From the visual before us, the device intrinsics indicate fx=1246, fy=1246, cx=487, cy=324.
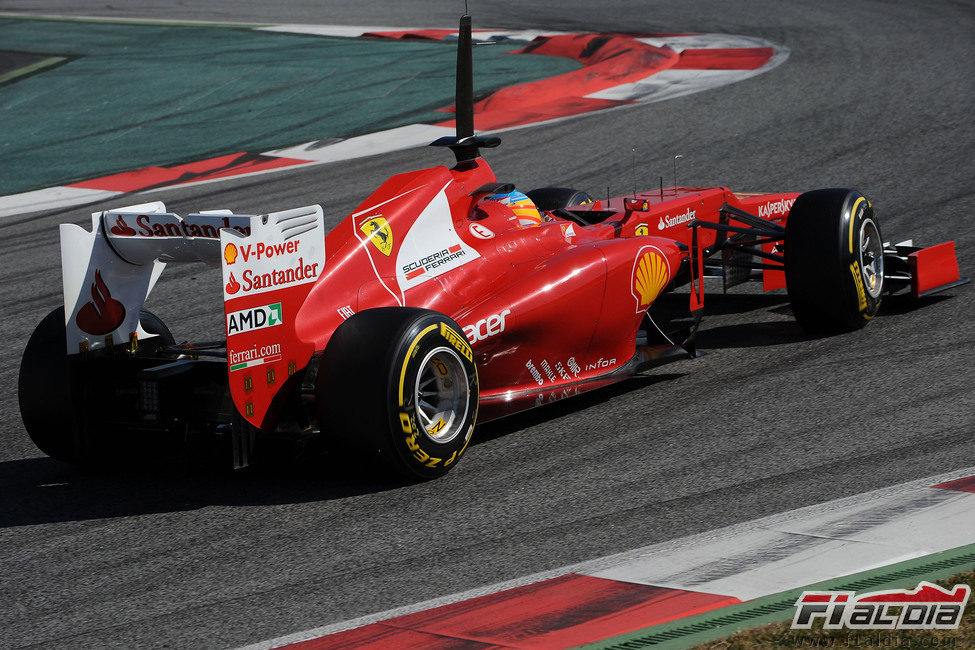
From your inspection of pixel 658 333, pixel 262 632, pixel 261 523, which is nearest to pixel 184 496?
pixel 261 523

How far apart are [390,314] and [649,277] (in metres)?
2.10

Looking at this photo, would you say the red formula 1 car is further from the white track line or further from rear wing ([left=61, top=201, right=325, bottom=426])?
the white track line

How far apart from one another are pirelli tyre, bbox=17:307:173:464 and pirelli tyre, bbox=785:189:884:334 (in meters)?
4.32

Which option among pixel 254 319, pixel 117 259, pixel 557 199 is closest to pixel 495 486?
pixel 254 319

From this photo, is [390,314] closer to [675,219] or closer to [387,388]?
[387,388]

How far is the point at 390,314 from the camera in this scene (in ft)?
18.4

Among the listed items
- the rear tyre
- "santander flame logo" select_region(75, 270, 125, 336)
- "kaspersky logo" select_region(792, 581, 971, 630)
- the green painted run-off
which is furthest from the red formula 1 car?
the green painted run-off

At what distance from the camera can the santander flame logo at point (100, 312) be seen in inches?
233

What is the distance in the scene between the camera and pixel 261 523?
5.32m

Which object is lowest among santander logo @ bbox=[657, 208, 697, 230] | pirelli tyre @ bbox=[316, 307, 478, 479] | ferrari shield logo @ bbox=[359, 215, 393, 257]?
pirelli tyre @ bbox=[316, 307, 478, 479]

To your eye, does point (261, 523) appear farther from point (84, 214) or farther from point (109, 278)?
point (84, 214)

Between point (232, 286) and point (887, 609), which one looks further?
point (232, 286)

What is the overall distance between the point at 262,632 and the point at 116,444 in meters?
2.21

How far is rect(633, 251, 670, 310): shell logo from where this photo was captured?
23.3 ft
